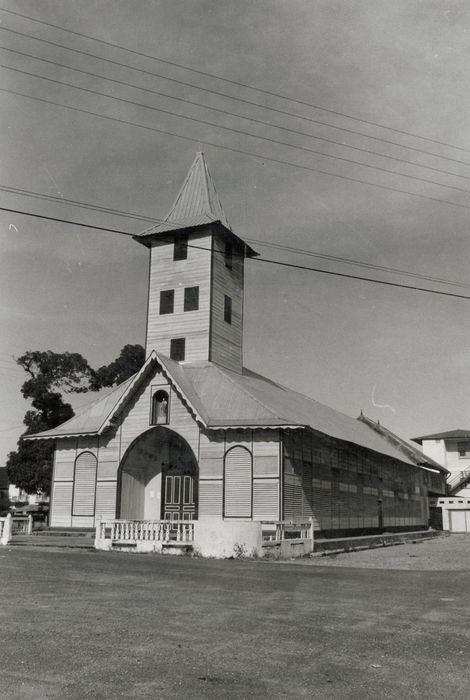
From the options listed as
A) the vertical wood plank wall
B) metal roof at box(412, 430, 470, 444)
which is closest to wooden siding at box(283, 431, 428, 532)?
the vertical wood plank wall

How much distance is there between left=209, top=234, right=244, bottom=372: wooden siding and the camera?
34.8 metres

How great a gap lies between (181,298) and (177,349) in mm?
2684

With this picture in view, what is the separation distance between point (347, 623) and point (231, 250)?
30807 millimetres

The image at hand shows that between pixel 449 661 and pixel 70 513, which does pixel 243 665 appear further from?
pixel 70 513

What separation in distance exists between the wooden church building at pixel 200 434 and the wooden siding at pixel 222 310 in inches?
2.4

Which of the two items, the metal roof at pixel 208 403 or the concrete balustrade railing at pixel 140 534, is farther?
the metal roof at pixel 208 403

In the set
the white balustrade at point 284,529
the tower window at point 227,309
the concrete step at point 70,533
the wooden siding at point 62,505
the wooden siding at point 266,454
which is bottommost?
the concrete step at point 70,533

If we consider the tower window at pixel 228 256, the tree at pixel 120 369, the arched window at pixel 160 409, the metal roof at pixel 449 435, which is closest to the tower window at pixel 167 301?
the tower window at pixel 228 256

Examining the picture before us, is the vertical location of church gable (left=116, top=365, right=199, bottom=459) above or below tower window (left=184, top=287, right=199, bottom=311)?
below

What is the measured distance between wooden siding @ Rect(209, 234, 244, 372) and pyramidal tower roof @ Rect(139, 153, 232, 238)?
1374mm

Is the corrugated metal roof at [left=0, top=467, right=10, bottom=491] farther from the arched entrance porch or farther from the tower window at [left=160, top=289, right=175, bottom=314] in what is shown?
the arched entrance porch

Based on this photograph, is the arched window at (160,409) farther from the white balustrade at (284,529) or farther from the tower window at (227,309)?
the white balustrade at (284,529)

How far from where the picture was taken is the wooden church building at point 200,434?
28438 mm

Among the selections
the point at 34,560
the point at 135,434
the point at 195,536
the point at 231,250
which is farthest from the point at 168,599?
the point at 231,250
